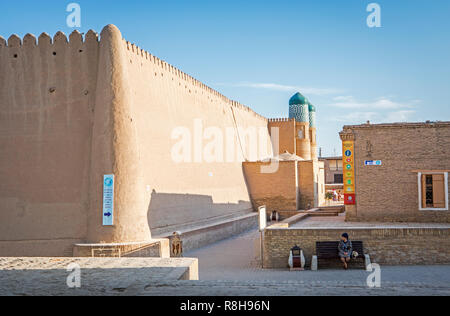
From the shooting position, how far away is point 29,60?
13.6 metres

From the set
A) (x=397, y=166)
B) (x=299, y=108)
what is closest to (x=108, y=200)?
(x=397, y=166)

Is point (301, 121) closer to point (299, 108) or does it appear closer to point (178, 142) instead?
point (299, 108)

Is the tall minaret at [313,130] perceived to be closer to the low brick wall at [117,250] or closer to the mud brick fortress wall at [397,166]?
the mud brick fortress wall at [397,166]

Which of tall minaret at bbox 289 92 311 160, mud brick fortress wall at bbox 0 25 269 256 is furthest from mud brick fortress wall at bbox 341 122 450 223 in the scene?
tall minaret at bbox 289 92 311 160

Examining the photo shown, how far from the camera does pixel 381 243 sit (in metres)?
12.2

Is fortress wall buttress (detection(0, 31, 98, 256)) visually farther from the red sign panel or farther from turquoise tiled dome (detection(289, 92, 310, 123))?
turquoise tiled dome (detection(289, 92, 310, 123))

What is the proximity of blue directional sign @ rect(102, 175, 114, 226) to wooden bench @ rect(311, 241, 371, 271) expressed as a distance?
5.11 m

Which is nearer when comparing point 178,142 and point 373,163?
point 373,163

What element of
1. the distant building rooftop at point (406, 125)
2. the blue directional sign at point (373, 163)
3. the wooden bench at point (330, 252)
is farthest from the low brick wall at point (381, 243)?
the distant building rooftop at point (406, 125)

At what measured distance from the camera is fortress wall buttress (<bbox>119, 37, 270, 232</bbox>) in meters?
15.4

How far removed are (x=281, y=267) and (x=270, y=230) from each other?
0.97 metres

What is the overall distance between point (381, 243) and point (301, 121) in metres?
26.8
